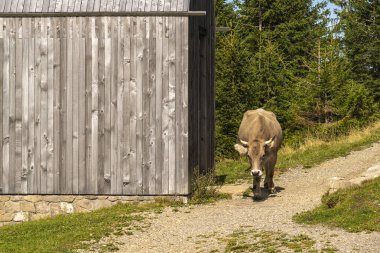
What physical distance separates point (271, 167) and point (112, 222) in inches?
193

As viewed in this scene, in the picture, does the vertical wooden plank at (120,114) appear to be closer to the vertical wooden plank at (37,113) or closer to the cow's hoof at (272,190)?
the vertical wooden plank at (37,113)

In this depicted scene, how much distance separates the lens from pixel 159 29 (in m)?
16.6

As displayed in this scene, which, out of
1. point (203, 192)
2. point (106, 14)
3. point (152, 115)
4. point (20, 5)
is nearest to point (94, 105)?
point (152, 115)

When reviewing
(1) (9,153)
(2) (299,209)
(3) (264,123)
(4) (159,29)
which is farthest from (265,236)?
(1) (9,153)

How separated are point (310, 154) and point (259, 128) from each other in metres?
8.06

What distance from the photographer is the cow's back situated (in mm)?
16359

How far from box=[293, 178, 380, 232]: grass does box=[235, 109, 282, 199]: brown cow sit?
1.89 metres

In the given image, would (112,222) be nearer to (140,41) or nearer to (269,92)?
(140,41)

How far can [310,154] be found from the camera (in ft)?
79.0

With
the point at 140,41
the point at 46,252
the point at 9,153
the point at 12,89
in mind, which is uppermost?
the point at 140,41

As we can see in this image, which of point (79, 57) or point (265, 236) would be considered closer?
point (265, 236)

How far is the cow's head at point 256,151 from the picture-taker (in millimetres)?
15812

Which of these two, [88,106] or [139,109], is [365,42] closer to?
[139,109]

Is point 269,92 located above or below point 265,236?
above
